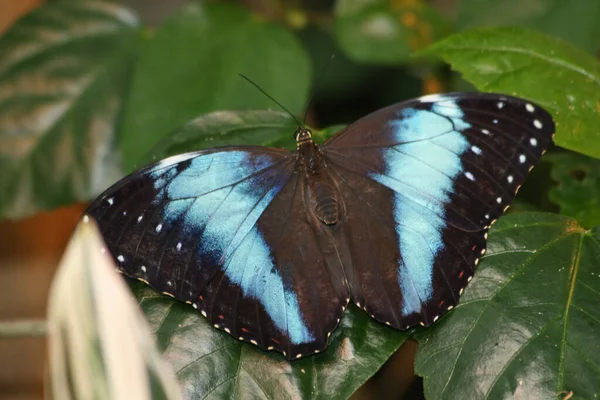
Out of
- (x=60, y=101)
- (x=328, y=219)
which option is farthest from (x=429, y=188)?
(x=60, y=101)

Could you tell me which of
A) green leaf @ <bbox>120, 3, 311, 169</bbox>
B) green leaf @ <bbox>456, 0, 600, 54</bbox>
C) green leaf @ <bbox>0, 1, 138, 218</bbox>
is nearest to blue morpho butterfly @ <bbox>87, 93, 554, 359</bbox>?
green leaf @ <bbox>120, 3, 311, 169</bbox>

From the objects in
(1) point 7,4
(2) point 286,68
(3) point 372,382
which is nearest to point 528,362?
(2) point 286,68

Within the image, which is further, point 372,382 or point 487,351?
point 372,382

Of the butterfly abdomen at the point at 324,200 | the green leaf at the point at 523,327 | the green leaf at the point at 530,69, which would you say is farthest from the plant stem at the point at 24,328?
the green leaf at the point at 530,69

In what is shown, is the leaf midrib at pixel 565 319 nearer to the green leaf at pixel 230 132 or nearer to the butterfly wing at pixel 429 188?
the butterfly wing at pixel 429 188

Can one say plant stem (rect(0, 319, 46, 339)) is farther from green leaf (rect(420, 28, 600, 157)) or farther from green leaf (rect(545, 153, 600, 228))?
green leaf (rect(545, 153, 600, 228))

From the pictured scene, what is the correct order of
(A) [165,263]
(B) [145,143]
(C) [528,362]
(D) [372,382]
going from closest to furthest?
(C) [528,362]
(A) [165,263]
(B) [145,143]
(D) [372,382]

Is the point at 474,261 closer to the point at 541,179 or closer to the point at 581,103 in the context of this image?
the point at 581,103
